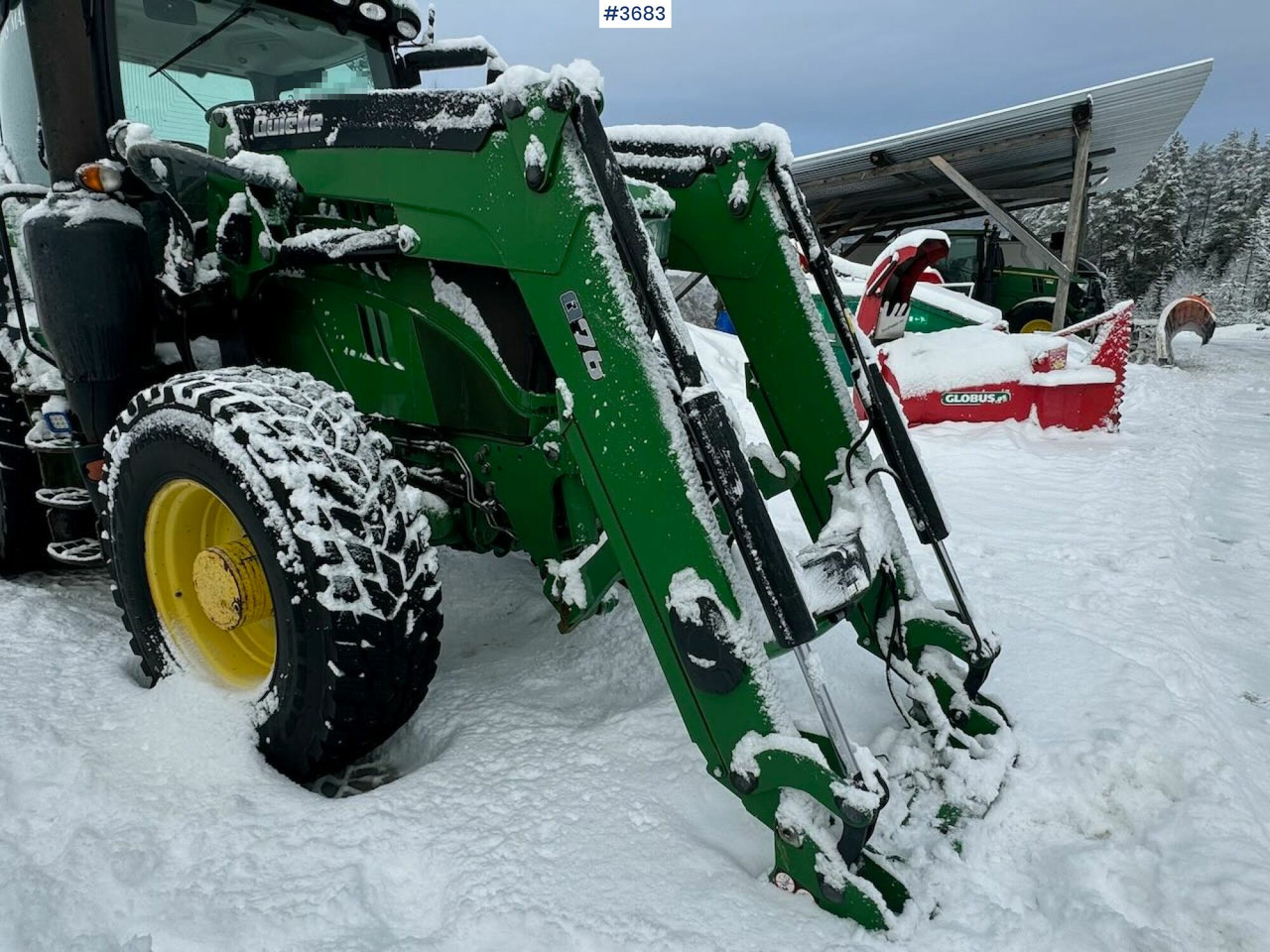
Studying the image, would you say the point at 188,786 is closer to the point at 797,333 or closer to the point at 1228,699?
the point at 797,333

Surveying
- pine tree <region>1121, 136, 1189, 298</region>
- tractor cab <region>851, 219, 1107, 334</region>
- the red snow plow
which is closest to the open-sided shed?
tractor cab <region>851, 219, 1107, 334</region>

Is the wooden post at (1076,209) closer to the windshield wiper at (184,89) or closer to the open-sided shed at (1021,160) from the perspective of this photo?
the open-sided shed at (1021,160)

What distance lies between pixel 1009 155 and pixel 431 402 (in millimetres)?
13095

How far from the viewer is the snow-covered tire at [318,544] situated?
1959 mm

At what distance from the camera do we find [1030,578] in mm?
3652

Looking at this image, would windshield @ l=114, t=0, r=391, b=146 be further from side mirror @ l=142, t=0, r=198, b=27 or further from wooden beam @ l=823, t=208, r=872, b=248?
wooden beam @ l=823, t=208, r=872, b=248

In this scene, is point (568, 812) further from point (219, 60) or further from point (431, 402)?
point (219, 60)

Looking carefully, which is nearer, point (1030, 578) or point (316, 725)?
point (316, 725)

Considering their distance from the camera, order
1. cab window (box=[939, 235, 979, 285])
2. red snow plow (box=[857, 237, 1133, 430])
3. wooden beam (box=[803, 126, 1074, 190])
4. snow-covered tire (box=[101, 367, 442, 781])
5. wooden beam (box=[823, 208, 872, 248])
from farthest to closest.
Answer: wooden beam (box=[823, 208, 872, 248]), cab window (box=[939, 235, 979, 285]), wooden beam (box=[803, 126, 1074, 190]), red snow plow (box=[857, 237, 1133, 430]), snow-covered tire (box=[101, 367, 442, 781])

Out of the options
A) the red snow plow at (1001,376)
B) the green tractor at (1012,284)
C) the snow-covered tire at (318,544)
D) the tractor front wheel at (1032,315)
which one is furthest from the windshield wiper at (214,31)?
the tractor front wheel at (1032,315)

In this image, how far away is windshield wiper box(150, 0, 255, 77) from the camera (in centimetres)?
296

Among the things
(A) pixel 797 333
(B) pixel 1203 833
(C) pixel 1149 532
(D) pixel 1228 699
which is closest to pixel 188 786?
(A) pixel 797 333

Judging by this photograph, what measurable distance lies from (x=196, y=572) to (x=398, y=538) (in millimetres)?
656

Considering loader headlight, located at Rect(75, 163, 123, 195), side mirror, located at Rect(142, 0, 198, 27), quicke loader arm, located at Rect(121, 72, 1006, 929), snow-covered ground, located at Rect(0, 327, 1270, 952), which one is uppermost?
side mirror, located at Rect(142, 0, 198, 27)
